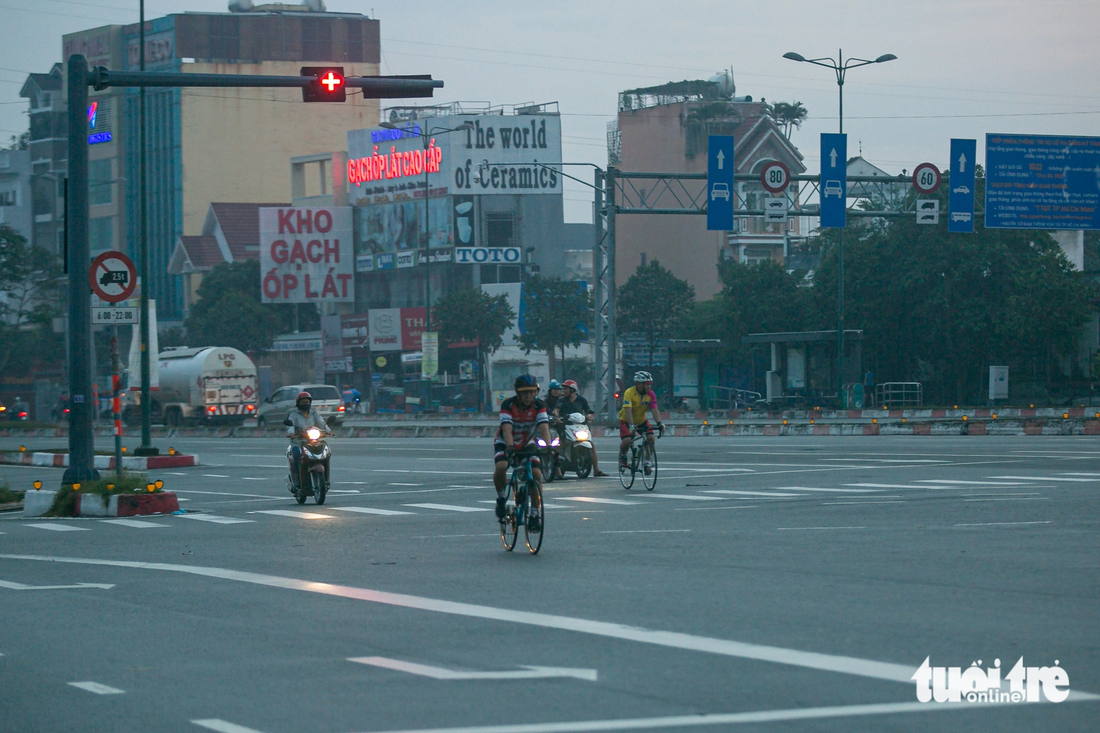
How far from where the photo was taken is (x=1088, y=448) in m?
27.8

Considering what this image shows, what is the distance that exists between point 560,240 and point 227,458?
62.1m

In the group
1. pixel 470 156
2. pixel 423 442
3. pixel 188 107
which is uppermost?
pixel 188 107

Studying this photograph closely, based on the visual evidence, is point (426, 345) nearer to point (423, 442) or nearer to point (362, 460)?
point (423, 442)

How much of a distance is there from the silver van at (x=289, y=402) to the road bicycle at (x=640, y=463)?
35.4m

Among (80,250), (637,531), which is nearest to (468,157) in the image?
(80,250)

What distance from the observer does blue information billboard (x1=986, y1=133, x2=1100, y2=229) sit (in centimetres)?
3703

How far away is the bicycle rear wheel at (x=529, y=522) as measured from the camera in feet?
40.2

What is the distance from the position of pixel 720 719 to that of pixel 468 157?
84.5m

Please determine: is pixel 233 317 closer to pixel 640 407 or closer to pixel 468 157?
pixel 468 157

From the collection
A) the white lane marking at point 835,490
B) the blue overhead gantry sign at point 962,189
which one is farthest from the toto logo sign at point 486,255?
the white lane marking at point 835,490

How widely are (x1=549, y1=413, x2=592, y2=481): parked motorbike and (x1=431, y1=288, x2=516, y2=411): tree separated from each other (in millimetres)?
52714

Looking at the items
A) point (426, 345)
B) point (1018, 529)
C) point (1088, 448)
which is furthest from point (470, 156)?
point (1018, 529)

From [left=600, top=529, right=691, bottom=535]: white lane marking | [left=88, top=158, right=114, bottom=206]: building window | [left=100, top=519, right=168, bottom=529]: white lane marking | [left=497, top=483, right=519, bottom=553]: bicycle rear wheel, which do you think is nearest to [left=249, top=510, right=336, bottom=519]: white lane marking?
[left=100, top=519, right=168, bottom=529]: white lane marking

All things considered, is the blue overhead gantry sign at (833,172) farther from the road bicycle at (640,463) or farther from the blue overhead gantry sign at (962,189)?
the road bicycle at (640,463)
